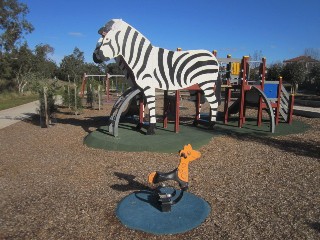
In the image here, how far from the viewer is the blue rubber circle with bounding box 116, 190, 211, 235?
4004 mm

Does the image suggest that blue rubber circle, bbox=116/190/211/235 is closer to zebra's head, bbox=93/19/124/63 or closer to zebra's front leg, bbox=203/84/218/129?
zebra's head, bbox=93/19/124/63

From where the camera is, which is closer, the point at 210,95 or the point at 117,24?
the point at 117,24

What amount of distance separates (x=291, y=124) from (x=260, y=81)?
7.46 feet

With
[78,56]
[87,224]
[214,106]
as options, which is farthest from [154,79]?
[78,56]

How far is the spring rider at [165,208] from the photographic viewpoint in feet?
13.3

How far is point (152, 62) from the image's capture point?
8.95 m

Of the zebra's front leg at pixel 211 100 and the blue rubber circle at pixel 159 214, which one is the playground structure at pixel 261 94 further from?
the blue rubber circle at pixel 159 214

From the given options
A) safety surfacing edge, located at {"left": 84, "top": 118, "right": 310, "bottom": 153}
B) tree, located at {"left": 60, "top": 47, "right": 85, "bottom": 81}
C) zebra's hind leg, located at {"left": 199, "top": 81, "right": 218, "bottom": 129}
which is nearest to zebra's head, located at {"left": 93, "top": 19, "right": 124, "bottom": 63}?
safety surfacing edge, located at {"left": 84, "top": 118, "right": 310, "bottom": 153}

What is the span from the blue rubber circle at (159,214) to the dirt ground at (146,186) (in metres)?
0.11

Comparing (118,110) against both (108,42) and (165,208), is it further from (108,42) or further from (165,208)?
(165,208)

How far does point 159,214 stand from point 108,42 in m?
5.50

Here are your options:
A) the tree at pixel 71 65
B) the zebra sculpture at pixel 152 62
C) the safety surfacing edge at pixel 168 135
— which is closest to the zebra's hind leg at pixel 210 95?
the zebra sculpture at pixel 152 62

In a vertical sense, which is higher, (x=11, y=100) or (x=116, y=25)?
(x=116, y=25)

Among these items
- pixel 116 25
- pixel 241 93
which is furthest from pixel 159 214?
pixel 241 93
